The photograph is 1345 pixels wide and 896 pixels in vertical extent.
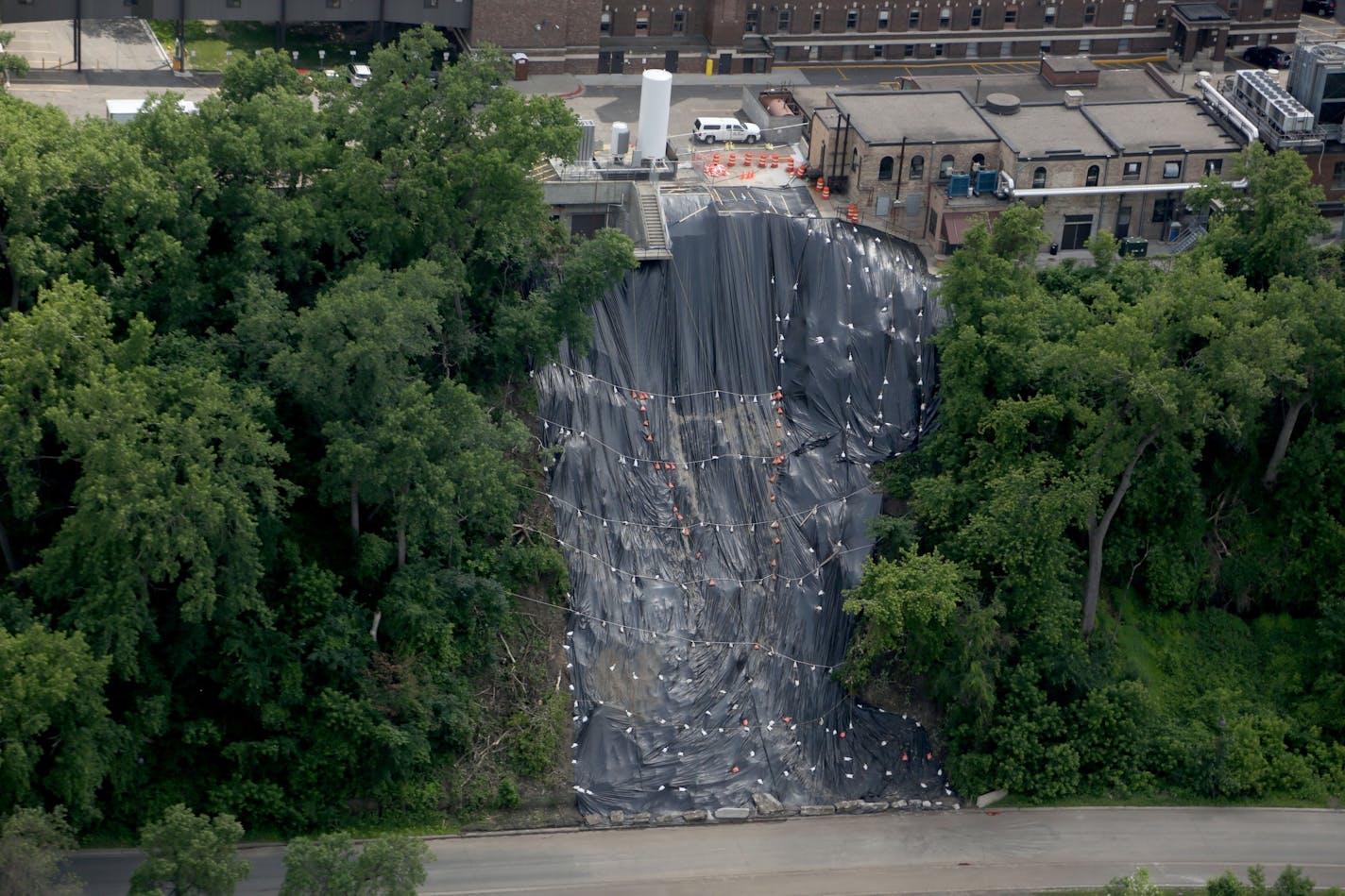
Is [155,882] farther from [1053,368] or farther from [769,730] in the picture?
[1053,368]

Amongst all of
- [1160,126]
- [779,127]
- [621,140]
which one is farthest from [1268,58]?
[621,140]

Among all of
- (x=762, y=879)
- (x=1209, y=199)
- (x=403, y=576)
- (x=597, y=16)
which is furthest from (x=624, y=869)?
(x=597, y=16)

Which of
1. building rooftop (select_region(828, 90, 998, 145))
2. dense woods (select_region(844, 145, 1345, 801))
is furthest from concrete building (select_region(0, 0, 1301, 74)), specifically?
dense woods (select_region(844, 145, 1345, 801))

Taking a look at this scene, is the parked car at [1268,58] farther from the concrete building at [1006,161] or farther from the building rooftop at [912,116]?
the building rooftop at [912,116]

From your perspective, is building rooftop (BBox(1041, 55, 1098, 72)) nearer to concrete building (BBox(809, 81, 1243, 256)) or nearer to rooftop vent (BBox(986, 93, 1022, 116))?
concrete building (BBox(809, 81, 1243, 256))

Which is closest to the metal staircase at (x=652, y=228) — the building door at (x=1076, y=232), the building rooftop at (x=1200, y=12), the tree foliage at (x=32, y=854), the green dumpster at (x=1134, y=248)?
the building door at (x=1076, y=232)

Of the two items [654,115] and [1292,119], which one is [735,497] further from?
[1292,119]
